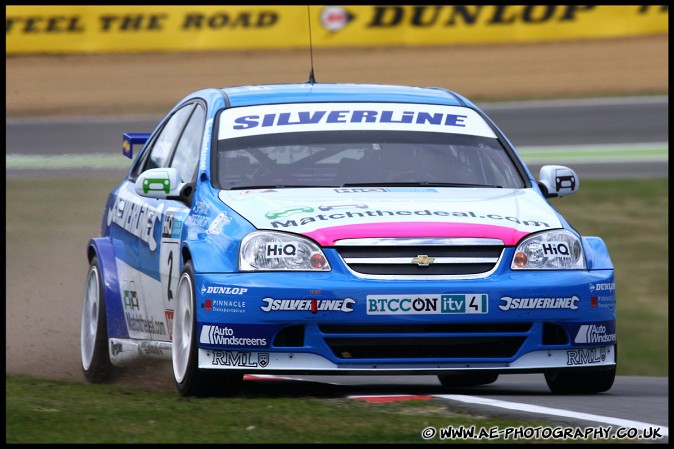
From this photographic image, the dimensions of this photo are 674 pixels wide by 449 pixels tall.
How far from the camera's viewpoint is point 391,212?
6.72 m

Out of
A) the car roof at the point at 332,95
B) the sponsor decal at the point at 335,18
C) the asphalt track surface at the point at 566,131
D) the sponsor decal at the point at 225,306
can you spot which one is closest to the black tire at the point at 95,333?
the car roof at the point at 332,95

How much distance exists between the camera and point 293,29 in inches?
1088

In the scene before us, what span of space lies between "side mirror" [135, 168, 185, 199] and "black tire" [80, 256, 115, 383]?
4.03ft

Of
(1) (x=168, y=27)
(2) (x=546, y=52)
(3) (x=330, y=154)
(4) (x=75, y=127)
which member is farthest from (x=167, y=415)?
(2) (x=546, y=52)

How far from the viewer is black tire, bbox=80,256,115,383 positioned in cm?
837

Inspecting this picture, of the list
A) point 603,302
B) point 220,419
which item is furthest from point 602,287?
point 220,419

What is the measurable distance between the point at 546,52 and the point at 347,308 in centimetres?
2297

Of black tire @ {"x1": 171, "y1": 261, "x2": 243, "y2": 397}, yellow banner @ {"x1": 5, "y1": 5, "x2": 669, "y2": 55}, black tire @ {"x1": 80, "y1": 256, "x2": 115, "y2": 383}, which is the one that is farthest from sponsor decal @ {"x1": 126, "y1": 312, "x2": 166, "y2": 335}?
yellow banner @ {"x1": 5, "y1": 5, "x2": 669, "y2": 55}

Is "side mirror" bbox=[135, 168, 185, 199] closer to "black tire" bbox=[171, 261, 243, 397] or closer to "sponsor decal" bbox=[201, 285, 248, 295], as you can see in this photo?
"black tire" bbox=[171, 261, 243, 397]

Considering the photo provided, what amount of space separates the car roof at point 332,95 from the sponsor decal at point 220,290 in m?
1.57

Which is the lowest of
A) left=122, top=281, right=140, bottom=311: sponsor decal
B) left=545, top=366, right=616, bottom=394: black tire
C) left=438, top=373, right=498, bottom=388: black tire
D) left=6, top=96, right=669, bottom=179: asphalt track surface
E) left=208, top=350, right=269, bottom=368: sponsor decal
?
left=438, top=373, right=498, bottom=388: black tire

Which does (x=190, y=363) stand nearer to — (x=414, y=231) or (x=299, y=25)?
(x=414, y=231)

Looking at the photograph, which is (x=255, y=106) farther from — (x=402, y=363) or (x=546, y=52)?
(x=546, y=52)

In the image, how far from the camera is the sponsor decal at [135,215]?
7724 mm
